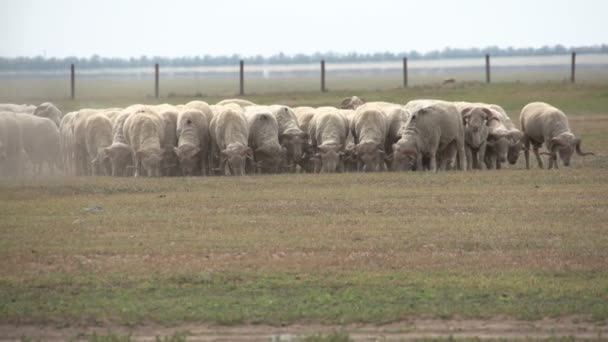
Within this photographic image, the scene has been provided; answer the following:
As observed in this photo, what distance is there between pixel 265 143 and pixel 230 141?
40.9 inches

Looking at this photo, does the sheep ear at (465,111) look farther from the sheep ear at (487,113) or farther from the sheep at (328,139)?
the sheep at (328,139)

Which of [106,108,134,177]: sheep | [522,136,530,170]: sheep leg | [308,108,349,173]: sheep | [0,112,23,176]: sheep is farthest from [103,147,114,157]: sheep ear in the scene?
[522,136,530,170]: sheep leg

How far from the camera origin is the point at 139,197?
953 inches

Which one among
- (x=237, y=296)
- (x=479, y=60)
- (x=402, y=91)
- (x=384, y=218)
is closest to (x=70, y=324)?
(x=237, y=296)

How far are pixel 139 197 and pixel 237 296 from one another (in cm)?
944

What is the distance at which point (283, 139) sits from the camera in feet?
102

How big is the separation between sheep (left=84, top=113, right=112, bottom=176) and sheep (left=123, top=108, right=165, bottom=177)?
740mm

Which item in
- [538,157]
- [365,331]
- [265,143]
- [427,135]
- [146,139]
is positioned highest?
[427,135]

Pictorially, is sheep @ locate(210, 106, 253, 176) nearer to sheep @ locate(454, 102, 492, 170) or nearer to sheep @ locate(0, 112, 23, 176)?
sheep @ locate(0, 112, 23, 176)

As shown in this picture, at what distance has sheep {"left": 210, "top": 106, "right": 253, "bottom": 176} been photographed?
95.6ft

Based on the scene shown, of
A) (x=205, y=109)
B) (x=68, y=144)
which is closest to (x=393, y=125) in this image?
(x=205, y=109)

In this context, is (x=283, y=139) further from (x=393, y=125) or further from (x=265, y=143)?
(x=393, y=125)

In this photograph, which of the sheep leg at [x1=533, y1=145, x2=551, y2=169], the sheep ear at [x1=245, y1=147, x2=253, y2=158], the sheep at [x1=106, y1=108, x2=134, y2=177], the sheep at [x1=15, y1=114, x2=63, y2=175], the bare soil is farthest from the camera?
the sheep at [x1=15, y1=114, x2=63, y2=175]

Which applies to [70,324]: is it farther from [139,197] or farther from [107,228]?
[139,197]
